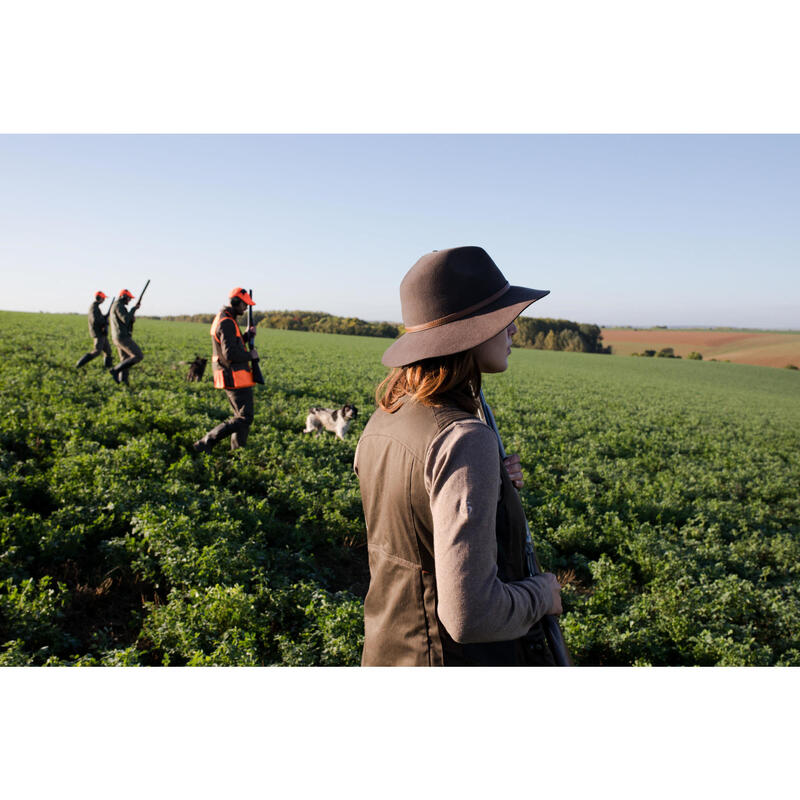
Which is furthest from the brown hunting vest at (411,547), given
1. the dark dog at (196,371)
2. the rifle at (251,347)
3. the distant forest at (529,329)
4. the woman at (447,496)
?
the distant forest at (529,329)

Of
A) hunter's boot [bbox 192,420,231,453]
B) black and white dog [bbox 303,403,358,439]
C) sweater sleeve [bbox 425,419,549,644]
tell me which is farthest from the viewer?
black and white dog [bbox 303,403,358,439]

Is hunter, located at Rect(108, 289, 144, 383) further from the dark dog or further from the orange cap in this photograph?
the orange cap

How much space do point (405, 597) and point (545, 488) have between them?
729 cm

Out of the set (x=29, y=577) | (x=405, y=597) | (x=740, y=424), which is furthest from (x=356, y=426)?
(x=740, y=424)

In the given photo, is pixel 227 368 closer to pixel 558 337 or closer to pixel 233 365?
pixel 233 365

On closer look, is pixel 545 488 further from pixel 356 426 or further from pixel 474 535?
pixel 474 535

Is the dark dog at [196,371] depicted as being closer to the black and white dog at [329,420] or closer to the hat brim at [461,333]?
the black and white dog at [329,420]

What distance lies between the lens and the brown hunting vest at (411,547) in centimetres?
166

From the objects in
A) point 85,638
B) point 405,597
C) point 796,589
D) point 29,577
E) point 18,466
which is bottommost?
point 796,589

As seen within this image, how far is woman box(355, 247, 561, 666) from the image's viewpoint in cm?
153

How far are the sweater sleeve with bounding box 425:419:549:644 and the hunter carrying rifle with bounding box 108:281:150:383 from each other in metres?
13.3

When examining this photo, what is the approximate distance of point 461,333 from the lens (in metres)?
1.77

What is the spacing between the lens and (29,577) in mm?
4770

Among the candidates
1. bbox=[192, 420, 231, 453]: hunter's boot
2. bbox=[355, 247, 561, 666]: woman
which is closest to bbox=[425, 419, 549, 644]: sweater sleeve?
→ bbox=[355, 247, 561, 666]: woman
